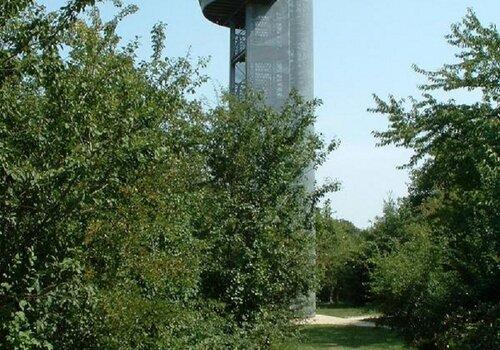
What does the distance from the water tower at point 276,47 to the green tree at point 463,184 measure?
58.5ft

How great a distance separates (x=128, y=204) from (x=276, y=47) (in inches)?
1014

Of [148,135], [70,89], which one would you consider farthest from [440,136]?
[70,89]

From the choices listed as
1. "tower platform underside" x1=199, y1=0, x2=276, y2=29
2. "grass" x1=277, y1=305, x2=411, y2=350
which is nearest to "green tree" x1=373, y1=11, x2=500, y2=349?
"grass" x1=277, y1=305, x2=411, y2=350

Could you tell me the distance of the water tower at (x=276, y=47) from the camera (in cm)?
3117

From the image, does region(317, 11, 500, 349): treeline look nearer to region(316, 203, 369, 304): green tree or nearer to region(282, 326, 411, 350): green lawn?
region(282, 326, 411, 350): green lawn

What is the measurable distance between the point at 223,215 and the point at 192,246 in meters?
2.14

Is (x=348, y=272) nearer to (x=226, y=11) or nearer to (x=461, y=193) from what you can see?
(x=226, y=11)

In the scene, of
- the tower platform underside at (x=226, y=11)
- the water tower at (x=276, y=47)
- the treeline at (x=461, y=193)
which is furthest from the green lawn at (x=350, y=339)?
the tower platform underside at (x=226, y=11)

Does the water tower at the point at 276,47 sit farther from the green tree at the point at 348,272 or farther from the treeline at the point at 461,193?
the treeline at the point at 461,193

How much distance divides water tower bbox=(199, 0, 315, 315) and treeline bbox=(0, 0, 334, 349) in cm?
1887

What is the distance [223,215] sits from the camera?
10.9 meters

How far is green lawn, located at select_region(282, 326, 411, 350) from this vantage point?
19250 mm

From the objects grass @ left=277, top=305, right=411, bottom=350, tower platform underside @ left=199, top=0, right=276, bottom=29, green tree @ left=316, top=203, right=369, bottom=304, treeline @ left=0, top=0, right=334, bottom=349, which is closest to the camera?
treeline @ left=0, top=0, right=334, bottom=349

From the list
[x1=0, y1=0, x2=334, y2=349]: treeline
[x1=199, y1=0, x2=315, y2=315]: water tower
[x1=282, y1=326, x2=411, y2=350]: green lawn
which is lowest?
[x1=282, y1=326, x2=411, y2=350]: green lawn
